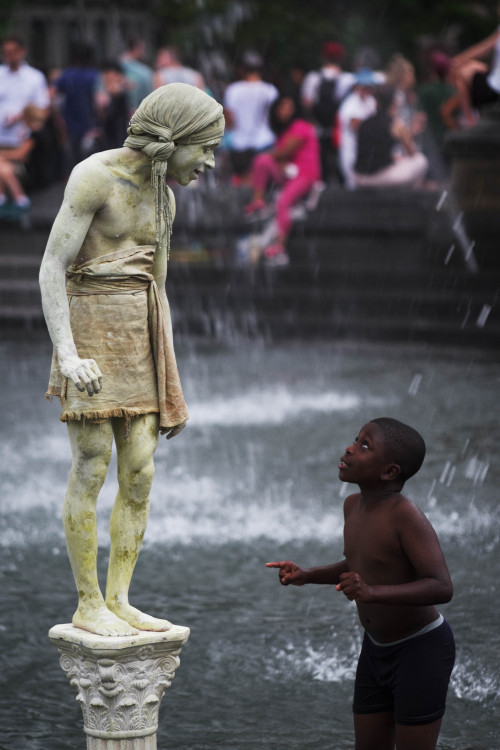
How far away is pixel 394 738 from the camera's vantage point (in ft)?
13.3

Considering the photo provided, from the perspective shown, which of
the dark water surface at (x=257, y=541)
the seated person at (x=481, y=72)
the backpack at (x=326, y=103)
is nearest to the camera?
the dark water surface at (x=257, y=541)

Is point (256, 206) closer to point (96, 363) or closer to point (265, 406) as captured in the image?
point (265, 406)

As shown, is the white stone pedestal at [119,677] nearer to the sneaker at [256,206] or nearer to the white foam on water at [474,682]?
the white foam on water at [474,682]

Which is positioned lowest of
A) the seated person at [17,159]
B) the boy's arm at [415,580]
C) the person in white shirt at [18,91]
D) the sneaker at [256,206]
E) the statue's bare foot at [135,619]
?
the sneaker at [256,206]

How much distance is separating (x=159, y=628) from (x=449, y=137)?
10799 mm

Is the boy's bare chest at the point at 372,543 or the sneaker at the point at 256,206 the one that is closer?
the boy's bare chest at the point at 372,543

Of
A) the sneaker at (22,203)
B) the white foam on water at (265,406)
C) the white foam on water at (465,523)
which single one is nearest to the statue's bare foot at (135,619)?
the white foam on water at (465,523)

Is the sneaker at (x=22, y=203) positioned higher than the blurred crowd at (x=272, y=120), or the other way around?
the blurred crowd at (x=272, y=120)

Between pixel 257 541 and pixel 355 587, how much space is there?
12.0 feet

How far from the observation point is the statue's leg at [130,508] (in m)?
4.07

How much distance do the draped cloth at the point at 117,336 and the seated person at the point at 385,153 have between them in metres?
11.7

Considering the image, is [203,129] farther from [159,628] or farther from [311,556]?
[311,556]

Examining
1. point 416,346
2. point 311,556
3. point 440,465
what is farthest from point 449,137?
point 311,556

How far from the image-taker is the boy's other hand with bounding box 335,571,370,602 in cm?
364
